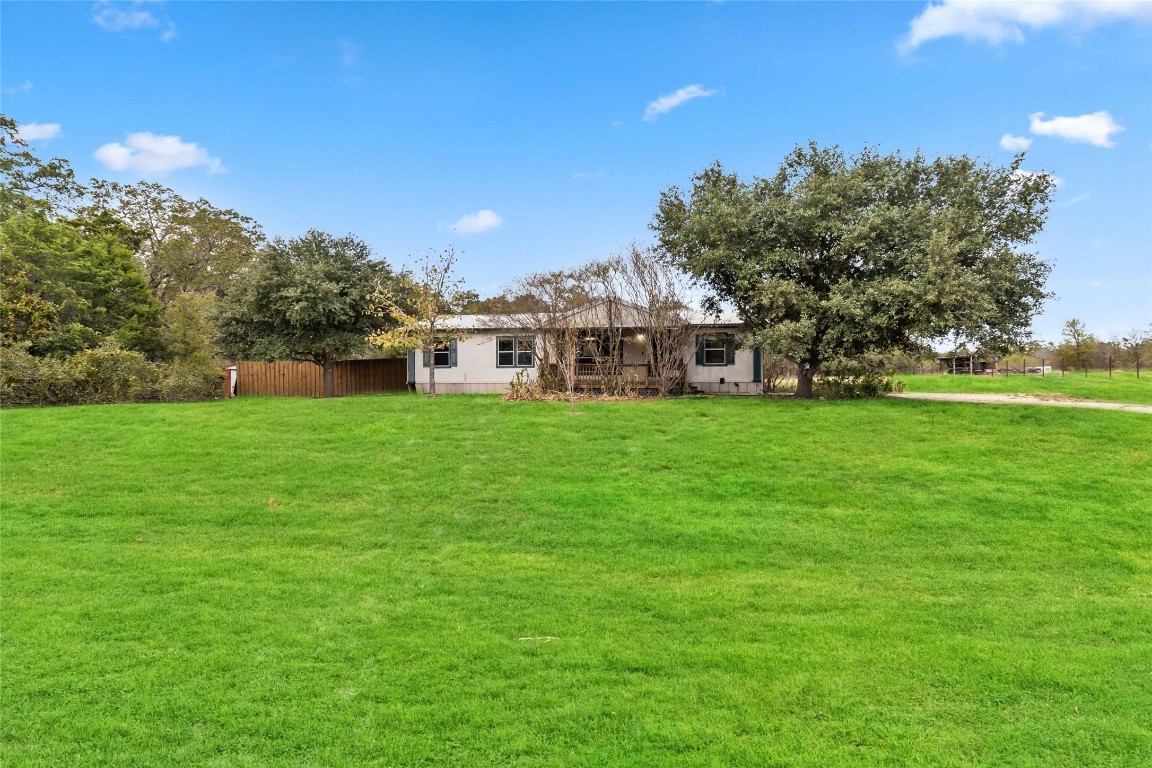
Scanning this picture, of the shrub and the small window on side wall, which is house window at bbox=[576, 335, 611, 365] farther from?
the shrub

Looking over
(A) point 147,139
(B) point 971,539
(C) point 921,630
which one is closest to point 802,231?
(B) point 971,539

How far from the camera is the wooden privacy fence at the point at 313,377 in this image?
78.7 feet

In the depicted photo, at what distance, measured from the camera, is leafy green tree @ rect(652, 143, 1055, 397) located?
1316 cm

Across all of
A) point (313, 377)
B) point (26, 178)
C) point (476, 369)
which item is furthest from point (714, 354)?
point (26, 178)

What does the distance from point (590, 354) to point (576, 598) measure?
12406mm

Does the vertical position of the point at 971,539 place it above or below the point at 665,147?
below

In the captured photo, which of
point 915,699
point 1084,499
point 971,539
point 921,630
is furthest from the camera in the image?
point 1084,499

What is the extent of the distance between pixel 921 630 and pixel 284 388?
25397 millimetres

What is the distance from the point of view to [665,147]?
1823 cm

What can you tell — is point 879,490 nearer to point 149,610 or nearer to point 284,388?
point 149,610

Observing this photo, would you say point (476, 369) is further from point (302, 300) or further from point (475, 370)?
point (302, 300)

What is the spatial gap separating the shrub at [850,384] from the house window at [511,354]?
9.58 m

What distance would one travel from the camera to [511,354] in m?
20.6

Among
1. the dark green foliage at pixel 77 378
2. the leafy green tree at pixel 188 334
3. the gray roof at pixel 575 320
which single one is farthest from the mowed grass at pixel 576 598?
the leafy green tree at pixel 188 334
